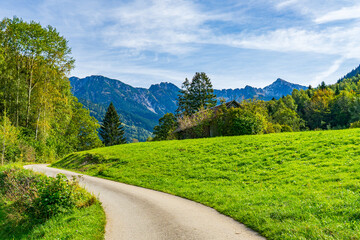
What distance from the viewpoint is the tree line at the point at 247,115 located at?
3606 centimetres

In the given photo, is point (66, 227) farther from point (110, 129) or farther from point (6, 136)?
point (110, 129)

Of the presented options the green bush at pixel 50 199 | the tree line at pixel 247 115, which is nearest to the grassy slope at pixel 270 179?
the green bush at pixel 50 199

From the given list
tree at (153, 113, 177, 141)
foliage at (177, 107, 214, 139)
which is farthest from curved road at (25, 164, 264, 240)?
tree at (153, 113, 177, 141)

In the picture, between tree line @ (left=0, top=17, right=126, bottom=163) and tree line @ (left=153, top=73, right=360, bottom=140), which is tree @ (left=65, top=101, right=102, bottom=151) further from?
tree line @ (left=153, top=73, right=360, bottom=140)

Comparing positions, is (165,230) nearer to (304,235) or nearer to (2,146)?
(304,235)

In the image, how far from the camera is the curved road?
27.6 ft

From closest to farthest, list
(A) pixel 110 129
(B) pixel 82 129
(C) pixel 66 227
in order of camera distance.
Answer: (C) pixel 66 227 → (B) pixel 82 129 → (A) pixel 110 129

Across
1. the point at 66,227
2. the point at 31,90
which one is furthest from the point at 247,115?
the point at 31,90

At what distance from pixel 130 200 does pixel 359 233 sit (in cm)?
1124


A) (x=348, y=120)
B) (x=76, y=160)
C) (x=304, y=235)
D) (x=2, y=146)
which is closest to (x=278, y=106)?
(x=348, y=120)

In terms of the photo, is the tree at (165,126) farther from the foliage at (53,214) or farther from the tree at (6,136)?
the foliage at (53,214)

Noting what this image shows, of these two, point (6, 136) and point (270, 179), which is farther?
point (6, 136)

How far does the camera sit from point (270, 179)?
14602 mm

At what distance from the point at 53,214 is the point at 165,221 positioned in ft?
17.9
